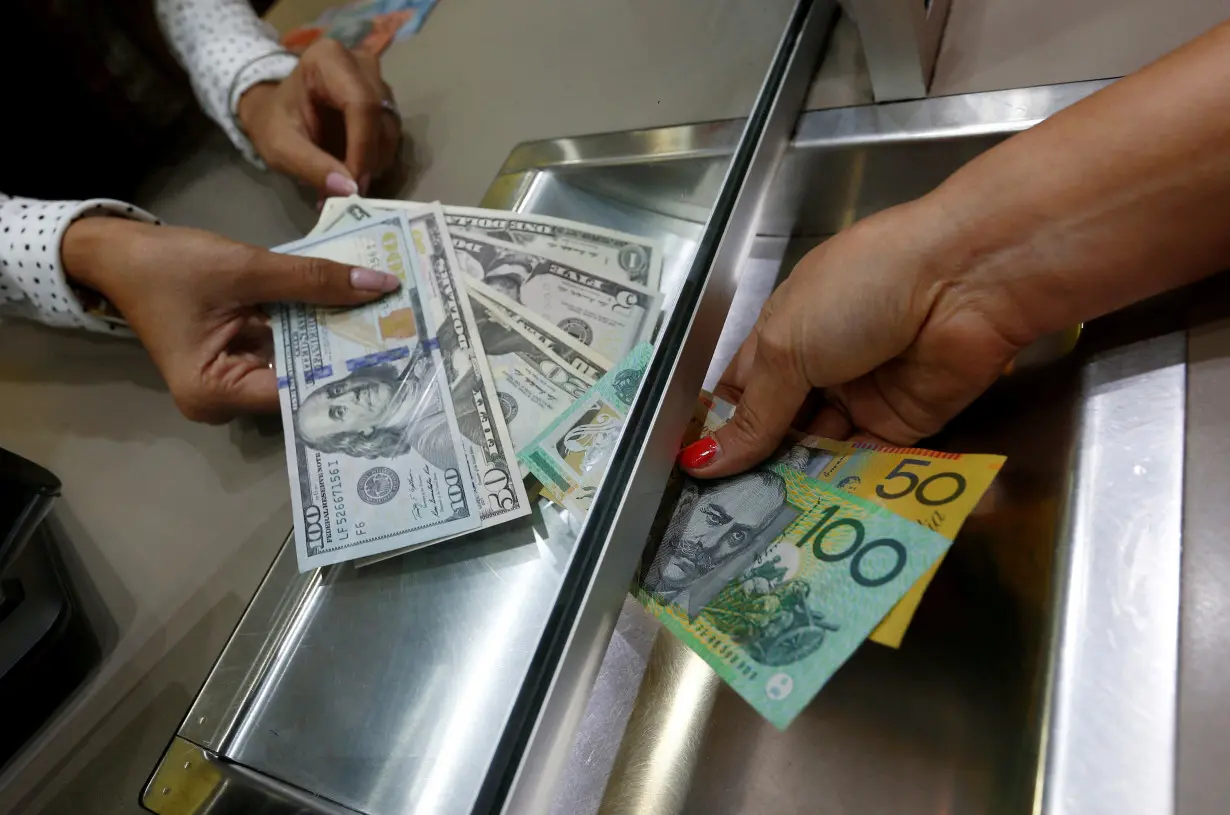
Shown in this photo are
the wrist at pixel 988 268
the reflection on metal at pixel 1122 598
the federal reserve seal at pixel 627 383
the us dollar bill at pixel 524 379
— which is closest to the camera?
the reflection on metal at pixel 1122 598

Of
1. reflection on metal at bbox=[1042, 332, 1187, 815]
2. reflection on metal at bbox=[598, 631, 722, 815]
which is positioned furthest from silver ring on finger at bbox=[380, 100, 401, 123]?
reflection on metal at bbox=[1042, 332, 1187, 815]

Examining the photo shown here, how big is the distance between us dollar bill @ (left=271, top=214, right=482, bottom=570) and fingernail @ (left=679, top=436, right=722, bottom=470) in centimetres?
21

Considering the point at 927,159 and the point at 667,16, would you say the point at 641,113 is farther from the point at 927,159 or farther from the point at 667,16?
the point at 927,159

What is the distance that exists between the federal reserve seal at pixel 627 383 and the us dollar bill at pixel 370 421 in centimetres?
17

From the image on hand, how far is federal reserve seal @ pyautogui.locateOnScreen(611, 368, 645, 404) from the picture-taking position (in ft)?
1.93

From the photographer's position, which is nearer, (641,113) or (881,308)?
(881,308)

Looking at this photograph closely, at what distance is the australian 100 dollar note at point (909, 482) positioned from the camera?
16.7 inches

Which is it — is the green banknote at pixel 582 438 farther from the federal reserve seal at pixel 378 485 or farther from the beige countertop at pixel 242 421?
the beige countertop at pixel 242 421

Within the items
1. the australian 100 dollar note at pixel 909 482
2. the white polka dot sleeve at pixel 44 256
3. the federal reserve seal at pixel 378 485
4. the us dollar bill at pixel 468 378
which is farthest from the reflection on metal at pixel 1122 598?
the white polka dot sleeve at pixel 44 256

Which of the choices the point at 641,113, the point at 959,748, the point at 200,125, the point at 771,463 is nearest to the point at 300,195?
the point at 200,125

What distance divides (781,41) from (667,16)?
278mm

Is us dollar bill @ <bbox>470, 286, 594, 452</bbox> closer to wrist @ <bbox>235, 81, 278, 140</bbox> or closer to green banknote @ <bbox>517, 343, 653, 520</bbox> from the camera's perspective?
green banknote @ <bbox>517, 343, 653, 520</bbox>

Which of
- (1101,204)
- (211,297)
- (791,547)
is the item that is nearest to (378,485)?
(211,297)

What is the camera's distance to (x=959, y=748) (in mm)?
492
